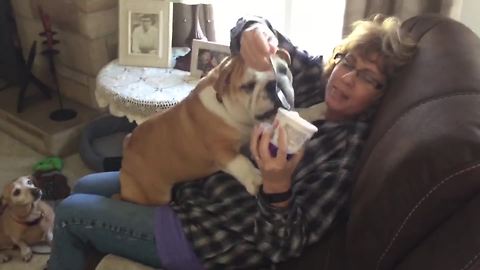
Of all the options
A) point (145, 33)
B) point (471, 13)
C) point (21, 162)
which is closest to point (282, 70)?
point (471, 13)

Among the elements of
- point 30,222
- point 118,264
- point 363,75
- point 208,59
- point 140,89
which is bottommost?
point 30,222

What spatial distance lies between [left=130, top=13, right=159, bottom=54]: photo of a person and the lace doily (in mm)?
99

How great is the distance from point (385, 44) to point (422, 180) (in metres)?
0.53

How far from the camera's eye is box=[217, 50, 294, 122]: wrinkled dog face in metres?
1.23

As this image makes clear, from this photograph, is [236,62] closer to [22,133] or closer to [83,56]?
[83,56]

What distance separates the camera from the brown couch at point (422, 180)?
0.87 metres

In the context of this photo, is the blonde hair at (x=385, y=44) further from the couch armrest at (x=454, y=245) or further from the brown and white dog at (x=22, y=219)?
the brown and white dog at (x=22, y=219)

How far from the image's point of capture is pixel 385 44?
1350mm

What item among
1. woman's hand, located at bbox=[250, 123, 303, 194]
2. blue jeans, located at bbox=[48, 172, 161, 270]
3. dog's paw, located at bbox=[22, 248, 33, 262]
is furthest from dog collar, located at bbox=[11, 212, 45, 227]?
woman's hand, located at bbox=[250, 123, 303, 194]

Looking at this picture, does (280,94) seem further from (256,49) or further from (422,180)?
(422,180)

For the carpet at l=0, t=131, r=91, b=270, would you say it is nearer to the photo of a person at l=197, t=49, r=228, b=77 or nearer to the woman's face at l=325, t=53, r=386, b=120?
the photo of a person at l=197, t=49, r=228, b=77

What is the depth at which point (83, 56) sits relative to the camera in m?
2.99

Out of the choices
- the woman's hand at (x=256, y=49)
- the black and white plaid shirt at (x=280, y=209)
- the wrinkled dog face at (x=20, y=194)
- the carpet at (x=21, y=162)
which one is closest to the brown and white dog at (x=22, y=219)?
the wrinkled dog face at (x=20, y=194)

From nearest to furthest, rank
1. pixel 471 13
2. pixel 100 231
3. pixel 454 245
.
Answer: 1. pixel 454 245
2. pixel 100 231
3. pixel 471 13
